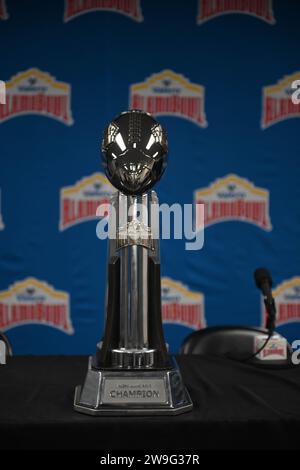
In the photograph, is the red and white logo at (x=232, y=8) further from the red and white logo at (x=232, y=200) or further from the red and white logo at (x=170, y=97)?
the red and white logo at (x=232, y=200)

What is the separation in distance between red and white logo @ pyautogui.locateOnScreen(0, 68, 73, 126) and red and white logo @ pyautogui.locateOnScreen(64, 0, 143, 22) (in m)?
0.33

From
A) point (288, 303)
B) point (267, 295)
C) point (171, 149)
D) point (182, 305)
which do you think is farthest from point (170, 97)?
point (267, 295)

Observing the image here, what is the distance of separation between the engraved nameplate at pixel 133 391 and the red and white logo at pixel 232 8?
84.7 inches

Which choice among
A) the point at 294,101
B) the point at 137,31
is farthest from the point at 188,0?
the point at 294,101

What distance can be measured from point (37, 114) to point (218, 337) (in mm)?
1501

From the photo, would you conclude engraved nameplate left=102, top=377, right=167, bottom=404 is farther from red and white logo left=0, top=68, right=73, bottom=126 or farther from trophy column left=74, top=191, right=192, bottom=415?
red and white logo left=0, top=68, right=73, bottom=126

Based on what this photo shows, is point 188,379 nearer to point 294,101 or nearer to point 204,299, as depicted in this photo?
point 204,299

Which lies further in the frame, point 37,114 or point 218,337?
point 37,114

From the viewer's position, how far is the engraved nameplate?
2.35ft

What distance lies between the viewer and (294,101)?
96.2 inches

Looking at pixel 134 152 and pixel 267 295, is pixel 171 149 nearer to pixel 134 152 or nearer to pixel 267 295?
pixel 267 295

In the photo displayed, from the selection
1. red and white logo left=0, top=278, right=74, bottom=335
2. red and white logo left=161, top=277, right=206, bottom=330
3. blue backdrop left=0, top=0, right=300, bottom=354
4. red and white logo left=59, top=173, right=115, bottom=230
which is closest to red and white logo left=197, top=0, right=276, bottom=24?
blue backdrop left=0, top=0, right=300, bottom=354

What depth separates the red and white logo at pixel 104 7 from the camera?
239cm

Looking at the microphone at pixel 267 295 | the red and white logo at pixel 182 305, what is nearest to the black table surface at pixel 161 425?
the microphone at pixel 267 295
